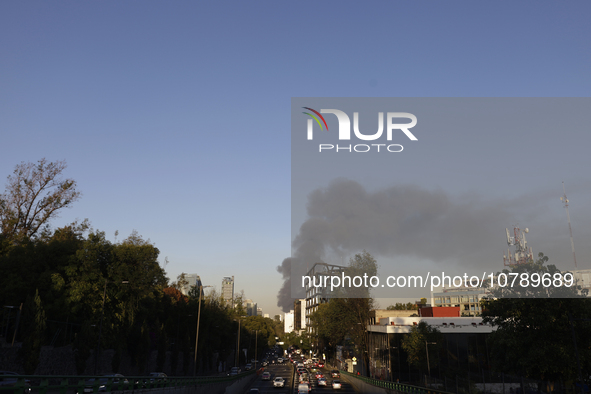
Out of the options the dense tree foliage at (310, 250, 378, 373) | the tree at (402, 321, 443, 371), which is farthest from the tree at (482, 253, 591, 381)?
the dense tree foliage at (310, 250, 378, 373)

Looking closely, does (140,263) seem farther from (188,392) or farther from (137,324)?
(188,392)

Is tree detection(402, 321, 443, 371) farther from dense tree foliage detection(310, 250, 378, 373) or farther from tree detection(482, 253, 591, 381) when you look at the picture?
tree detection(482, 253, 591, 381)

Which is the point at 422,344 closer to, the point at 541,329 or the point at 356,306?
the point at 356,306

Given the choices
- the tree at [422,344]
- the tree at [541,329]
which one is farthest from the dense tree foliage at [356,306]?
the tree at [541,329]

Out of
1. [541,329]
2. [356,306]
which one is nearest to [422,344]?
[356,306]

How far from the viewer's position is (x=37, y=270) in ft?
160

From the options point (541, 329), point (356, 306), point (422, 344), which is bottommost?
point (422, 344)

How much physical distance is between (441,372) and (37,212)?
56.9 meters

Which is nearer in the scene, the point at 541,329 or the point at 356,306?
the point at 541,329

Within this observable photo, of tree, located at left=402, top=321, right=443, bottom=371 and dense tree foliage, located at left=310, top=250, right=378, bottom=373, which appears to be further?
dense tree foliage, located at left=310, top=250, right=378, bottom=373

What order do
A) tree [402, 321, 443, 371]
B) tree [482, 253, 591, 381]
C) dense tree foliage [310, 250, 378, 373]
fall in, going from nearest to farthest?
1. tree [482, 253, 591, 381]
2. tree [402, 321, 443, 371]
3. dense tree foliage [310, 250, 378, 373]

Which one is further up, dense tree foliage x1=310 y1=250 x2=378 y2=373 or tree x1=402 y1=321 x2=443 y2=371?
dense tree foliage x1=310 y1=250 x2=378 y2=373

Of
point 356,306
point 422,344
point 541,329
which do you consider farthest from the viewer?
point 356,306

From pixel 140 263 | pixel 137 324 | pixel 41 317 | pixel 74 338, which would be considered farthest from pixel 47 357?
pixel 137 324
